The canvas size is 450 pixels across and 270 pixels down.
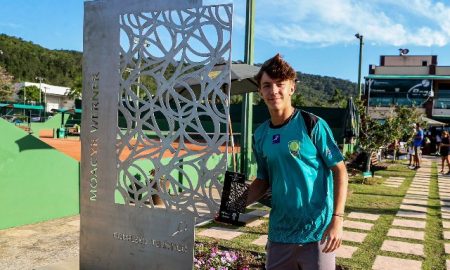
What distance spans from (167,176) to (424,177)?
38.5ft

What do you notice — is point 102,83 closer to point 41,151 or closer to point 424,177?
point 41,151

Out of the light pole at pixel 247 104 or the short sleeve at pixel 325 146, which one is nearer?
the short sleeve at pixel 325 146

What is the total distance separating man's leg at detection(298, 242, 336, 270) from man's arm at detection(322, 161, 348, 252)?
0.03 m

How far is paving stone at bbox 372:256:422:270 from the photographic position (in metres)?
4.41

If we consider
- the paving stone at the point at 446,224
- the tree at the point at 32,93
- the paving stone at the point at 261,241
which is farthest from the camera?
the tree at the point at 32,93

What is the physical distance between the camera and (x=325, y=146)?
2.09 m

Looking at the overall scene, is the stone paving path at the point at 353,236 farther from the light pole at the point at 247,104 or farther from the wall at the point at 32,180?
the light pole at the point at 247,104

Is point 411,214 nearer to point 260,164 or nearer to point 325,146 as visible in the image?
point 260,164

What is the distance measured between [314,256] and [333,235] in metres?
0.15

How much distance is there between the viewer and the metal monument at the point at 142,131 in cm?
334

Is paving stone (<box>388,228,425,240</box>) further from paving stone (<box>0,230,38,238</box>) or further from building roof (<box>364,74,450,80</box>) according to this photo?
building roof (<box>364,74,450,80</box>)

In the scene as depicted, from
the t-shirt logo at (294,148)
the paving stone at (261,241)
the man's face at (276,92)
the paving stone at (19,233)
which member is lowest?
the paving stone at (19,233)

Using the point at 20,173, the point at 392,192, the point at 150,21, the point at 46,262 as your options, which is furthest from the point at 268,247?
the point at 392,192

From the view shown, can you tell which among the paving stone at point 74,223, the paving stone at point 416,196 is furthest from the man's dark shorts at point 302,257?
the paving stone at point 416,196
